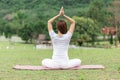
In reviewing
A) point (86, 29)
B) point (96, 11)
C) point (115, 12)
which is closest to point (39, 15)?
point (96, 11)

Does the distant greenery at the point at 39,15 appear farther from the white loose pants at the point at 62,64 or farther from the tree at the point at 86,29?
the white loose pants at the point at 62,64

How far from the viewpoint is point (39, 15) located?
141ft

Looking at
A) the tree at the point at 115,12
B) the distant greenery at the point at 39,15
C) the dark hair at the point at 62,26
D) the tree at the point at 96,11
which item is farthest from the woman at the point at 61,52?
the tree at the point at 96,11

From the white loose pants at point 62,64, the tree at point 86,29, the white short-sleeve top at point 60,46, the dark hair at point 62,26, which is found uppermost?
the dark hair at point 62,26

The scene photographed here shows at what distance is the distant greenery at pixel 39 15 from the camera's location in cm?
3606

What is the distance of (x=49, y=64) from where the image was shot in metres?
7.53

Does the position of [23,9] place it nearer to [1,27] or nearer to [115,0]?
[1,27]

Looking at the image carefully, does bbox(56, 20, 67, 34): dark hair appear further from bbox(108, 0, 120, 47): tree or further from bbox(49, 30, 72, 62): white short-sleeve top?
bbox(108, 0, 120, 47): tree

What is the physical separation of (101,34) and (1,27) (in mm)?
17334

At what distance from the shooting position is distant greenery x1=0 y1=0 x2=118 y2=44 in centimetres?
3606

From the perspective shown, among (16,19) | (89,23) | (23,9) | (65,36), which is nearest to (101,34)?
(89,23)

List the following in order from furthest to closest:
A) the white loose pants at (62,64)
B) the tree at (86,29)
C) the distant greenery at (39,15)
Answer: the distant greenery at (39,15), the tree at (86,29), the white loose pants at (62,64)

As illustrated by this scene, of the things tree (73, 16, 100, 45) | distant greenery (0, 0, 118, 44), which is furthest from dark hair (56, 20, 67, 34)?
tree (73, 16, 100, 45)

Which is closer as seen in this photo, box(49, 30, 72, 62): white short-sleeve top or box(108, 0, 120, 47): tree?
box(49, 30, 72, 62): white short-sleeve top
